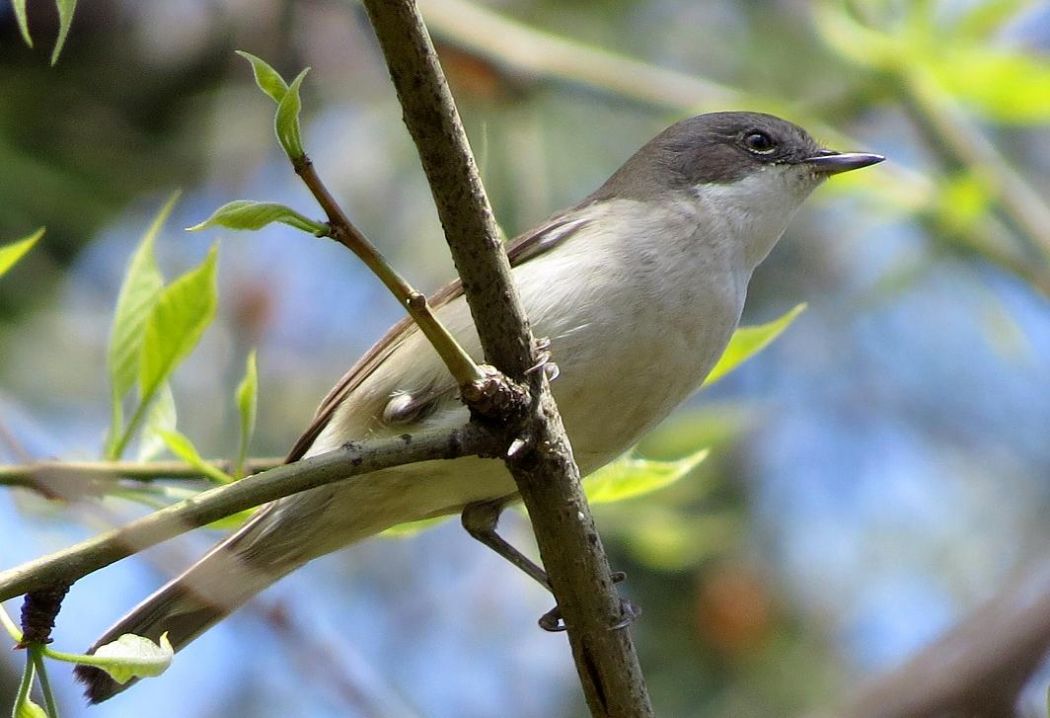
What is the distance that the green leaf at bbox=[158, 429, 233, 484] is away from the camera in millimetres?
2588

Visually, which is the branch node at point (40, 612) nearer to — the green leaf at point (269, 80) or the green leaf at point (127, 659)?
the green leaf at point (127, 659)

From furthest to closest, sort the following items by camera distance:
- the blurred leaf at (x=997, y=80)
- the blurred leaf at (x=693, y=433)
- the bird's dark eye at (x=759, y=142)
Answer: the bird's dark eye at (x=759, y=142) < the blurred leaf at (x=693, y=433) < the blurred leaf at (x=997, y=80)

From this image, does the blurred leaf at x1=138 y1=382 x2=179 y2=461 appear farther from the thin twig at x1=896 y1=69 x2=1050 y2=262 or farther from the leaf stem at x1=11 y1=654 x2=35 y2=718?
the thin twig at x1=896 y1=69 x2=1050 y2=262

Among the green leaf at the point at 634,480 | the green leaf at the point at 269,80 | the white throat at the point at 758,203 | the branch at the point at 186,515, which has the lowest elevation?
the branch at the point at 186,515

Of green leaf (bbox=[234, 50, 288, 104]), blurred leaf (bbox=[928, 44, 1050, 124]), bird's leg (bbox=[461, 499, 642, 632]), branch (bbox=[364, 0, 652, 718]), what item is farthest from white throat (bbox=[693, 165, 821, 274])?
green leaf (bbox=[234, 50, 288, 104])

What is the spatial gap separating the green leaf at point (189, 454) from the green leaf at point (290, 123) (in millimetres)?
915

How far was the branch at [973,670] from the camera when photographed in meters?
1.86

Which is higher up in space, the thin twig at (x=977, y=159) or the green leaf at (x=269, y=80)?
the thin twig at (x=977, y=159)

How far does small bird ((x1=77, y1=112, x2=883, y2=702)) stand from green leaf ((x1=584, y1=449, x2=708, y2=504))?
321 mm

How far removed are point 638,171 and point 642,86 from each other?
1.76 feet

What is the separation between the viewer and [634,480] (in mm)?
2865

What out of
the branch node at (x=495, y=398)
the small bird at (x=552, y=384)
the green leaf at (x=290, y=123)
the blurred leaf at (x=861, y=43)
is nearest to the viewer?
the green leaf at (x=290, y=123)

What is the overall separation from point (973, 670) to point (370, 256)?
1.09 metres

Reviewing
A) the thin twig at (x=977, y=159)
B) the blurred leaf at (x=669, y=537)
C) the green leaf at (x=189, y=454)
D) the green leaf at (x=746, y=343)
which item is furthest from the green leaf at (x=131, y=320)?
the thin twig at (x=977, y=159)
